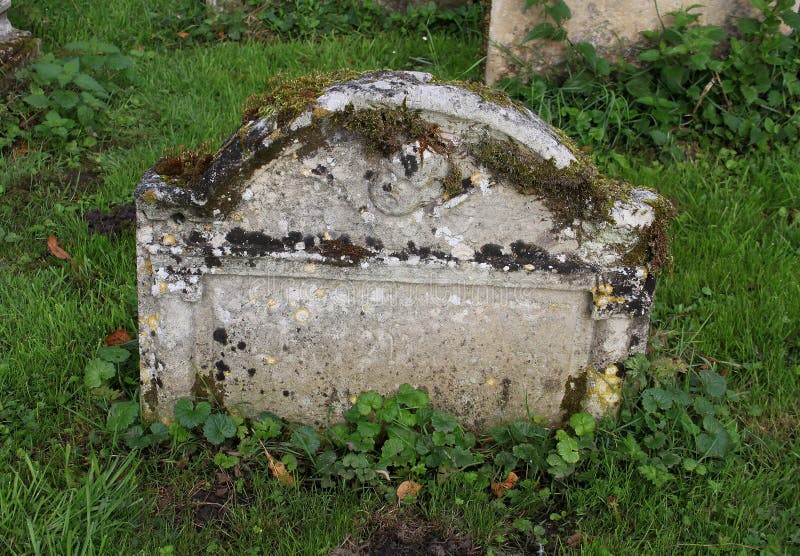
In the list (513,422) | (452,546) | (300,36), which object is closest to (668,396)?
(513,422)

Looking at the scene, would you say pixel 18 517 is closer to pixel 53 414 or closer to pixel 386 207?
pixel 53 414

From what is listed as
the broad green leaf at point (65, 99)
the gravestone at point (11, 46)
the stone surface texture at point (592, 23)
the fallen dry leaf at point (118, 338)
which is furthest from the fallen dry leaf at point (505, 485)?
the gravestone at point (11, 46)

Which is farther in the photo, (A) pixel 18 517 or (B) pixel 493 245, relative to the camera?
(B) pixel 493 245

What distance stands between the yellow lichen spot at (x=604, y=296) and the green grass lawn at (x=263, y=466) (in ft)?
1.83

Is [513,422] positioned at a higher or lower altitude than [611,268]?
lower

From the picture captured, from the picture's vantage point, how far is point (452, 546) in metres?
2.72

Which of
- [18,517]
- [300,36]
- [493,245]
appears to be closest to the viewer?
[18,517]

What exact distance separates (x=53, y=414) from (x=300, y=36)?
3336 mm

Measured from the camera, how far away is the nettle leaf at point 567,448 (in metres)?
2.91

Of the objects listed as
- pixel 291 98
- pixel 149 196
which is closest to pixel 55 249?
pixel 149 196

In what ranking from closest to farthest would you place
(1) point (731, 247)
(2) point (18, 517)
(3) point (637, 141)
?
1. (2) point (18, 517)
2. (1) point (731, 247)
3. (3) point (637, 141)

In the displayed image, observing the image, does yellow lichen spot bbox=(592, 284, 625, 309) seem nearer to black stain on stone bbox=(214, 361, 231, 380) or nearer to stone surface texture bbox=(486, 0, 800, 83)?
black stain on stone bbox=(214, 361, 231, 380)

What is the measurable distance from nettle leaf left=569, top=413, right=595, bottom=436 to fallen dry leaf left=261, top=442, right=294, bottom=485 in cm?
102

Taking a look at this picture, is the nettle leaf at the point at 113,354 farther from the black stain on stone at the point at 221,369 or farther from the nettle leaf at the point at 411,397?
the nettle leaf at the point at 411,397
